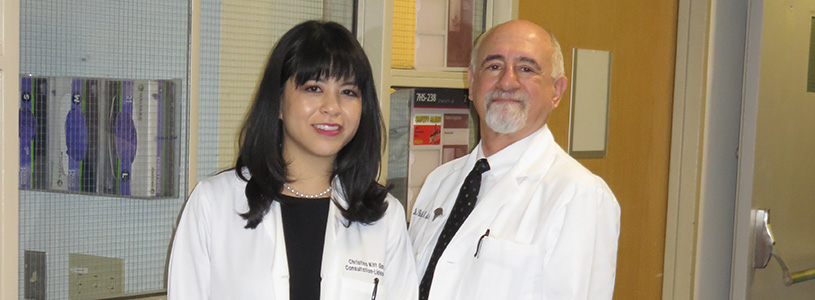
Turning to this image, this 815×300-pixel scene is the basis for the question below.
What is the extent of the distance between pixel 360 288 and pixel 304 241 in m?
0.15

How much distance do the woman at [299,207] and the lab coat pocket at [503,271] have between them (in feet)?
0.49

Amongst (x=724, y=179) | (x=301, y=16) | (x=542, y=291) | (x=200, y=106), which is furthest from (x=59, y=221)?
(x=724, y=179)

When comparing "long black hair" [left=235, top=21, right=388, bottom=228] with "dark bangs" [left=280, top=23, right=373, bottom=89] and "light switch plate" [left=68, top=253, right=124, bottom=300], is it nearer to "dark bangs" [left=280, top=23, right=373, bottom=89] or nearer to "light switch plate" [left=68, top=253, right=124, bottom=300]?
"dark bangs" [left=280, top=23, right=373, bottom=89]

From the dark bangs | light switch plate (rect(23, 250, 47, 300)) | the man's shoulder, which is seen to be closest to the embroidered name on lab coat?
the dark bangs

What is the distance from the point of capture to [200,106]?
195 centimetres

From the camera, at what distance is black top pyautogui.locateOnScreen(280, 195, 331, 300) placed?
1612 mm

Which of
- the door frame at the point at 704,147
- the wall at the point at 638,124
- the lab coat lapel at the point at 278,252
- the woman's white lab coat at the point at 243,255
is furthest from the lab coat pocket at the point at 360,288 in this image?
the door frame at the point at 704,147

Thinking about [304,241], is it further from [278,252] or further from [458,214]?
[458,214]

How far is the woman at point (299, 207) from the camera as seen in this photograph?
158 cm

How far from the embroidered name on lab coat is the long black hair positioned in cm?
9

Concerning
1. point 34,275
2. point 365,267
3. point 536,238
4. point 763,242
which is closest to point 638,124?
point 763,242

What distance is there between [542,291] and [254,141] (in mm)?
708

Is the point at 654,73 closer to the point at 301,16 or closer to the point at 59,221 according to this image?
the point at 301,16
